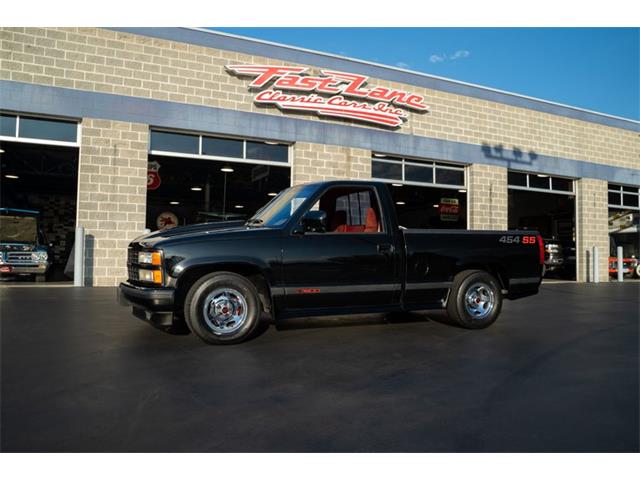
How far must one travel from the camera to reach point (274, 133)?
45.8 ft

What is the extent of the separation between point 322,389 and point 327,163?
37.7 feet

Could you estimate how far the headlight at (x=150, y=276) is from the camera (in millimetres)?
5227

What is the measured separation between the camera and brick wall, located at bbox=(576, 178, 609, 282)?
19391mm

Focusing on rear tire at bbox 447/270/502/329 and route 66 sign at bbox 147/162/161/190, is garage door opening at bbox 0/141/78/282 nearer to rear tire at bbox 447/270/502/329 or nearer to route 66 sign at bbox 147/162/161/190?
route 66 sign at bbox 147/162/161/190

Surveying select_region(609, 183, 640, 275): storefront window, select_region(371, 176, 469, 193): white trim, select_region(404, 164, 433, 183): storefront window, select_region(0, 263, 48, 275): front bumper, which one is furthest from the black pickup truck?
select_region(609, 183, 640, 275): storefront window

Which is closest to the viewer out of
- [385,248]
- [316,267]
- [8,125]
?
[316,267]

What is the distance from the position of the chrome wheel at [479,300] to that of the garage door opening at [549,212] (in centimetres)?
1248

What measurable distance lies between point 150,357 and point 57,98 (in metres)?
9.73

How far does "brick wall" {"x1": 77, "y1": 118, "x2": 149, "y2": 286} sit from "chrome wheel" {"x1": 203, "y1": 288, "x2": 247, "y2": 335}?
7866 millimetres

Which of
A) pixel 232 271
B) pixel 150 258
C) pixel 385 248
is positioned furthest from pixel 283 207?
pixel 150 258

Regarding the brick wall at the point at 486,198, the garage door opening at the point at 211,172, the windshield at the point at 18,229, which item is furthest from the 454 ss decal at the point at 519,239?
the windshield at the point at 18,229

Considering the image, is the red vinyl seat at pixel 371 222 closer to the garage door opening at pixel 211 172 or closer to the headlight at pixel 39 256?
the garage door opening at pixel 211 172

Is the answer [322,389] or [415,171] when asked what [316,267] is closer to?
[322,389]

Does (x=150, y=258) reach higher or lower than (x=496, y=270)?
higher
